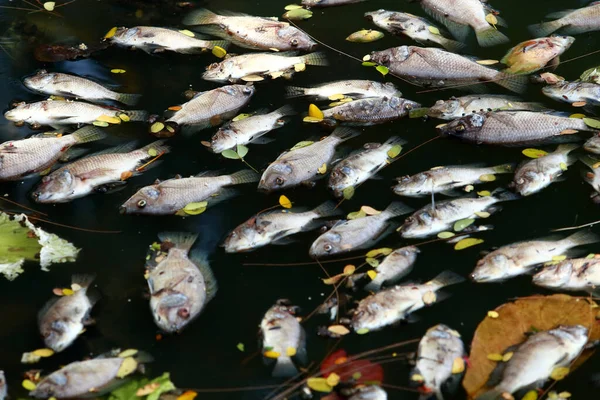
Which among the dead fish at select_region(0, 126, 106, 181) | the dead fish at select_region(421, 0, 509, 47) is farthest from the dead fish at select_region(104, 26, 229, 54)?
the dead fish at select_region(421, 0, 509, 47)

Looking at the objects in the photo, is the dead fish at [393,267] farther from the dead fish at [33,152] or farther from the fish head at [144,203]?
the dead fish at [33,152]

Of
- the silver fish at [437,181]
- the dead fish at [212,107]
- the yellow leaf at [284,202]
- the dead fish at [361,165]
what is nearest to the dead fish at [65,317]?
the yellow leaf at [284,202]

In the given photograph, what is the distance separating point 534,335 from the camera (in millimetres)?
3656

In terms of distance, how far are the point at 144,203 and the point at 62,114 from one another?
1.26 metres

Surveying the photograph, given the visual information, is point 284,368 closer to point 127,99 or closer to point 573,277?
point 573,277

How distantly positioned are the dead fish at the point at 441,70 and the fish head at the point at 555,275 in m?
1.79

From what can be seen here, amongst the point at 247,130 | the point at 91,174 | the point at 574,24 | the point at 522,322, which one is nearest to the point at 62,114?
the point at 91,174

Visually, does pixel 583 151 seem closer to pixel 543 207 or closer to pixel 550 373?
pixel 543 207

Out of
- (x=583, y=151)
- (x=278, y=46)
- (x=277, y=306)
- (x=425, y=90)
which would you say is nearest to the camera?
(x=277, y=306)

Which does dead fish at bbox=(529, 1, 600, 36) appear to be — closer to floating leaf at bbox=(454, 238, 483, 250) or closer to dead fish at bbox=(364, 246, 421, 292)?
floating leaf at bbox=(454, 238, 483, 250)

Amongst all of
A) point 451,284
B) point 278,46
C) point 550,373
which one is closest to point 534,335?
point 550,373

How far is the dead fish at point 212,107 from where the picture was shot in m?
5.13

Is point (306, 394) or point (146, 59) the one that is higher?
point (146, 59)

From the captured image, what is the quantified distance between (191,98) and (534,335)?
3127 mm
